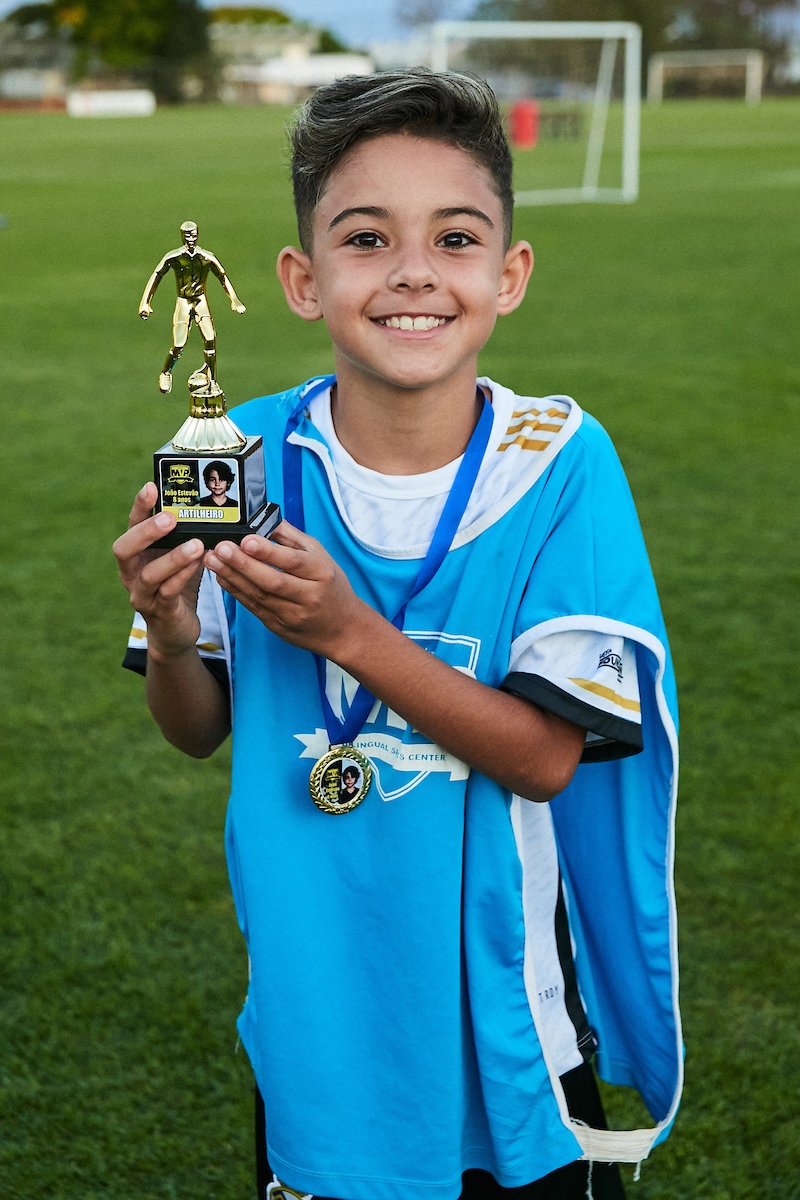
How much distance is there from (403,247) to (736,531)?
409cm

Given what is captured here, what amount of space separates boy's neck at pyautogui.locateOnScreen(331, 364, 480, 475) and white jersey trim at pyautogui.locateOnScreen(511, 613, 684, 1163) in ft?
0.78

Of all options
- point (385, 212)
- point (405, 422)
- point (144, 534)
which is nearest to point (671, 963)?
point (405, 422)

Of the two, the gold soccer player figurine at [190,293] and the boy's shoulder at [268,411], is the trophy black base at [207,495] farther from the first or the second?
the boy's shoulder at [268,411]

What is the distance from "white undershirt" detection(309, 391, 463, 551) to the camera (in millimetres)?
1509

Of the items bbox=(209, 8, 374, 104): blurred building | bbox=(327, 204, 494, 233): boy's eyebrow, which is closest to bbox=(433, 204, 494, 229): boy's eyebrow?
bbox=(327, 204, 494, 233): boy's eyebrow

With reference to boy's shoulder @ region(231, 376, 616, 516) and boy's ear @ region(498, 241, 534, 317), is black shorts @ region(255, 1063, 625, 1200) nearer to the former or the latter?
boy's shoulder @ region(231, 376, 616, 516)

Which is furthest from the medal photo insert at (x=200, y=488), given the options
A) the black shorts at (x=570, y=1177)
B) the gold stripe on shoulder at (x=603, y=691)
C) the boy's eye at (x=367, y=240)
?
the black shorts at (x=570, y=1177)

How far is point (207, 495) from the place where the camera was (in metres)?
1.35

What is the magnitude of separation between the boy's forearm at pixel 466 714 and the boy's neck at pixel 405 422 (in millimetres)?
233

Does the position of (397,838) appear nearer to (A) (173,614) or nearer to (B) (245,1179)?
(A) (173,614)

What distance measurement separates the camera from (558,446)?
149 cm

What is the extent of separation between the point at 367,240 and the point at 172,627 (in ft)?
1.51

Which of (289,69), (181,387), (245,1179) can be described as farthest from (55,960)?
(289,69)

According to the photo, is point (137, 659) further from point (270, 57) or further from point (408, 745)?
point (270, 57)
